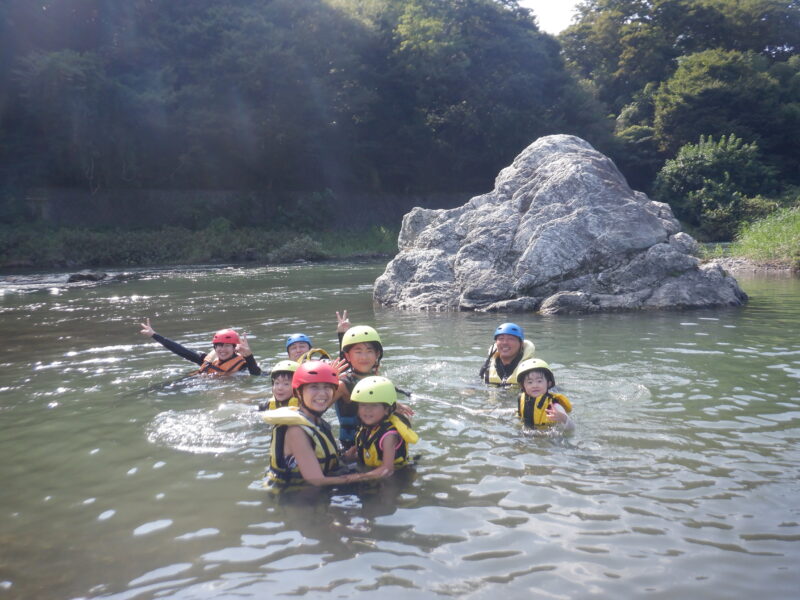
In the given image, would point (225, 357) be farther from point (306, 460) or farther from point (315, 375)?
point (306, 460)

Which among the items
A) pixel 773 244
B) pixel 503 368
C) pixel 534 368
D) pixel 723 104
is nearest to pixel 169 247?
pixel 773 244

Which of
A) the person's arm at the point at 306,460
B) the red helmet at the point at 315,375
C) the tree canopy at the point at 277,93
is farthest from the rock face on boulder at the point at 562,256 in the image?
the tree canopy at the point at 277,93

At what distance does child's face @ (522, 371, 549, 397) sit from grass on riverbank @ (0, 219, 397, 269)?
90.2 ft

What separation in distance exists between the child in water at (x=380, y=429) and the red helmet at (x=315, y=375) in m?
0.23

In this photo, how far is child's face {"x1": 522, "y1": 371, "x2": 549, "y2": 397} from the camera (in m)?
6.22

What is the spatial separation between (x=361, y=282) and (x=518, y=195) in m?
7.37

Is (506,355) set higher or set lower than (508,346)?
lower

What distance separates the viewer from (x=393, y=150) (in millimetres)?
45906

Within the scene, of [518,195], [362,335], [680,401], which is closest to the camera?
[362,335]

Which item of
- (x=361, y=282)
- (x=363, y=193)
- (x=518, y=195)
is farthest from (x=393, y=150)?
(x=518, y=195)

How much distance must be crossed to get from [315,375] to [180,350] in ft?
14.2

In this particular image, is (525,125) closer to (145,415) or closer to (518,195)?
(518,195)

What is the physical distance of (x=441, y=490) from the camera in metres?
4.91

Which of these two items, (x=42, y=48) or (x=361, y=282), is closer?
(x=361, y=282)
